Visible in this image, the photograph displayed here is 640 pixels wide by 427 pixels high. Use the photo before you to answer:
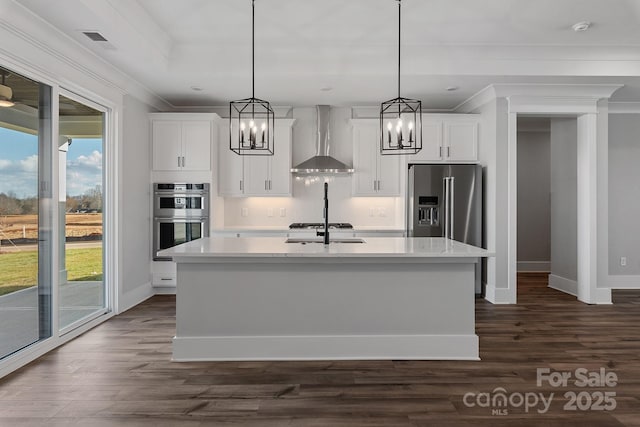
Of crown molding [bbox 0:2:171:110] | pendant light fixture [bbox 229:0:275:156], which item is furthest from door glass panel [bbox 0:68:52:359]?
pendant light fixture [bbox 229:0:275:156]

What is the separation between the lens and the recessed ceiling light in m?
3.98

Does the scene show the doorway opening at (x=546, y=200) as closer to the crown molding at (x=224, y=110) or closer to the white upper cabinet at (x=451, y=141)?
the white upper cabinet at (x=451, y=141)

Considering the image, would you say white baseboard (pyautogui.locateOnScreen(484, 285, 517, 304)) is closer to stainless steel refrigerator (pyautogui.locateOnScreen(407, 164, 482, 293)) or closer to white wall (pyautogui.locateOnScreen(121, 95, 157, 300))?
stainless steel refrigerator (pyautogui.locateOnScreen(407, 164, 482, 293))

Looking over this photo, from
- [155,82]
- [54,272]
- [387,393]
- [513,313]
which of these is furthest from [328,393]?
[155,82]

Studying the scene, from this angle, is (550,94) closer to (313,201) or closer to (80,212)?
(313,201)

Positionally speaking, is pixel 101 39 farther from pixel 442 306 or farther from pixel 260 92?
pixel 442 306

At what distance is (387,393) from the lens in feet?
8.96

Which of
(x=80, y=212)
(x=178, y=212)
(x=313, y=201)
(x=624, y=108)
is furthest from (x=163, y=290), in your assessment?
(x=624, y=108)

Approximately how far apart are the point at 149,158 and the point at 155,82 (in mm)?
1041

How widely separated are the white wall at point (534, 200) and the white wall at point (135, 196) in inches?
252

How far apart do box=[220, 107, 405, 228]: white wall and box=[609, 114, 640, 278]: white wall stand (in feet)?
10.2

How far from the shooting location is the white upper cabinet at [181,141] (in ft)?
18.3

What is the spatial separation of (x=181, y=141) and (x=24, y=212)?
2507mm

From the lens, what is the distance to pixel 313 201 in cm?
635
